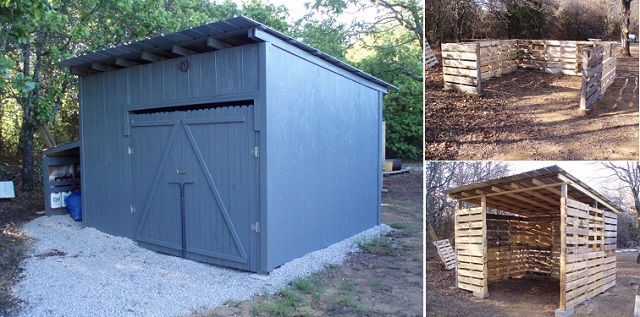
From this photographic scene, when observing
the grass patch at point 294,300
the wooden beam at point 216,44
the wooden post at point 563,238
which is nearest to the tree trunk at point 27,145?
the wooden beam at point 216,44

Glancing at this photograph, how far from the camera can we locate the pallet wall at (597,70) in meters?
4.29

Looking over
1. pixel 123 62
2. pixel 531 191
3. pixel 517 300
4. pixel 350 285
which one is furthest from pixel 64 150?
pixel 517 300

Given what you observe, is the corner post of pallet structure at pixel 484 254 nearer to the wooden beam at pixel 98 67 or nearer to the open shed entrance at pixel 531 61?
the open shed entrance at pixel 531 61

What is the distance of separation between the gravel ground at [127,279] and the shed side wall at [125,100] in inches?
27.9

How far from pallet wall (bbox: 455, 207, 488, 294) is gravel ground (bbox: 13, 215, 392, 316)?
1720 millimetres

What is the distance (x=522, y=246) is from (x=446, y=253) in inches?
61.2

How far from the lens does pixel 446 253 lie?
10367 millimetres

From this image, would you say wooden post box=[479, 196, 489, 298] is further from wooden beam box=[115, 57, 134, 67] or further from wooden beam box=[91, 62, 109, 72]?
wooden beam box=[91, 62, 109, 72]

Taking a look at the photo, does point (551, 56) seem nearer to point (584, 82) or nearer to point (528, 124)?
point (584, 82)

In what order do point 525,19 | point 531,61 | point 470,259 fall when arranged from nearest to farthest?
point 525,19 → point 531,61 → point 470,259

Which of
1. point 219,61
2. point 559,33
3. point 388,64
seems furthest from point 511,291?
point 388,64

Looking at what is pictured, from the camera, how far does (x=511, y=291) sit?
7.61 metres

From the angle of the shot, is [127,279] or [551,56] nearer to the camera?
[551,56]

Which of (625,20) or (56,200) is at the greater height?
(625,20)
